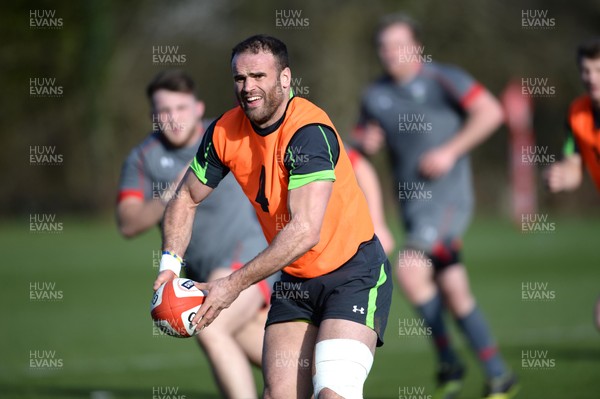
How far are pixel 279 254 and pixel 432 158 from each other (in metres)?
3.84

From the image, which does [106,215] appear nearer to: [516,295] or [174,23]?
[174,23]

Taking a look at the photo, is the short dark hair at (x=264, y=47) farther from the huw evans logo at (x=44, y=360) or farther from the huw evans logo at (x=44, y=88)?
the huw evans logo at (x=44, y=88)

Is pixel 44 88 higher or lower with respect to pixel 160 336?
higher

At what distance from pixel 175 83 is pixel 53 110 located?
1220 inches

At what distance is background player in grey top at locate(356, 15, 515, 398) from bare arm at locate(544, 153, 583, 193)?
1.20m

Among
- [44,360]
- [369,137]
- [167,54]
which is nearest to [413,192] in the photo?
[369,137]

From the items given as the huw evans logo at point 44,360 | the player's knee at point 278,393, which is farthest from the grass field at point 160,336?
the player's knee at point 278,393

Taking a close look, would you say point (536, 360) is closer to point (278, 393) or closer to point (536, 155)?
point (278, 393)

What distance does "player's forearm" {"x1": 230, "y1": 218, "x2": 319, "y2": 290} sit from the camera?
4.35 meters

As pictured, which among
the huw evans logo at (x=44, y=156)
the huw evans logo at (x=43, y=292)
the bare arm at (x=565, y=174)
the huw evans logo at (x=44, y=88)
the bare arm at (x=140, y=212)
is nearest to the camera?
the bare arm at (x=140, y=212)

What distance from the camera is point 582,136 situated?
6727mm

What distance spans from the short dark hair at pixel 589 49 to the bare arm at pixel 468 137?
5.23 feet

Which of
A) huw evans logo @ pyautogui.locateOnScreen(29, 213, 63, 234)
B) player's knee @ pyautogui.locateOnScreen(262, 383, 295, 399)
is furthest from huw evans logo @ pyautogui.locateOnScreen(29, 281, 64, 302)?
huw evans logo @ pyautogui.locateOnScreen(29, 213, 63, 234)

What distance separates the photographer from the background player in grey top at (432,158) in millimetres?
7945
